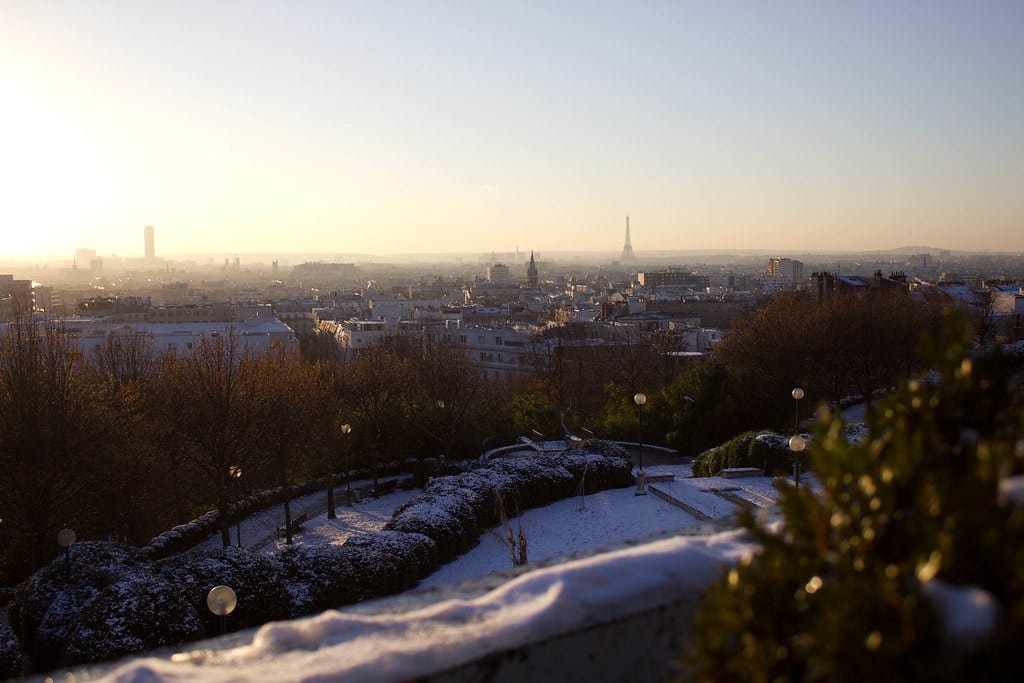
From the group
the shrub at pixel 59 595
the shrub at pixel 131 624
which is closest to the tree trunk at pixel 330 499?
the shrub at pixel 59 595

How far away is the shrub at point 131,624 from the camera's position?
28.2ft

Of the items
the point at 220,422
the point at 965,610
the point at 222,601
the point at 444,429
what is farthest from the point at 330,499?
the point at 965,610

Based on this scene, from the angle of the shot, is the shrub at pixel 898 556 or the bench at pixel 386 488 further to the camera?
the bench at pixel 386 488

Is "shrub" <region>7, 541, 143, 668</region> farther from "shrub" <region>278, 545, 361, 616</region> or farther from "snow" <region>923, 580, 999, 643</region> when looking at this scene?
"snow" <region>923, 580, 999, 643</region>

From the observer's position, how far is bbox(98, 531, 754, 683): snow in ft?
9.11

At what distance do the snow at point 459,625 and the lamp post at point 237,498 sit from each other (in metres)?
14.9

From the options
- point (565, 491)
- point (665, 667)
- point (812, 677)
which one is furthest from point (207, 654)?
point (565, 491)

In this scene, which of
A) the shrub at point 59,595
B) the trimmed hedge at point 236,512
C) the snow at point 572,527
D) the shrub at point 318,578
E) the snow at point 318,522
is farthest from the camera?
the snow at point 318,522

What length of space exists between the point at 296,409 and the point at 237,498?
95.9 inches

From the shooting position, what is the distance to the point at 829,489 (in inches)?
82.7

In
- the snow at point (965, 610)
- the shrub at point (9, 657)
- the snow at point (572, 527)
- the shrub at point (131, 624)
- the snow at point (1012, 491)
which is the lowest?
the snow at point (572, 527)

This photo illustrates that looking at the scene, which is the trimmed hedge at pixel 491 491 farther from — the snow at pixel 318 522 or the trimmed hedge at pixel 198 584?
the snow at pixel 318 522

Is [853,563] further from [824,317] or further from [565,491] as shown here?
[824,317]

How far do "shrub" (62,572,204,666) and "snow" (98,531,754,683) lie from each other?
6305 millimetres
